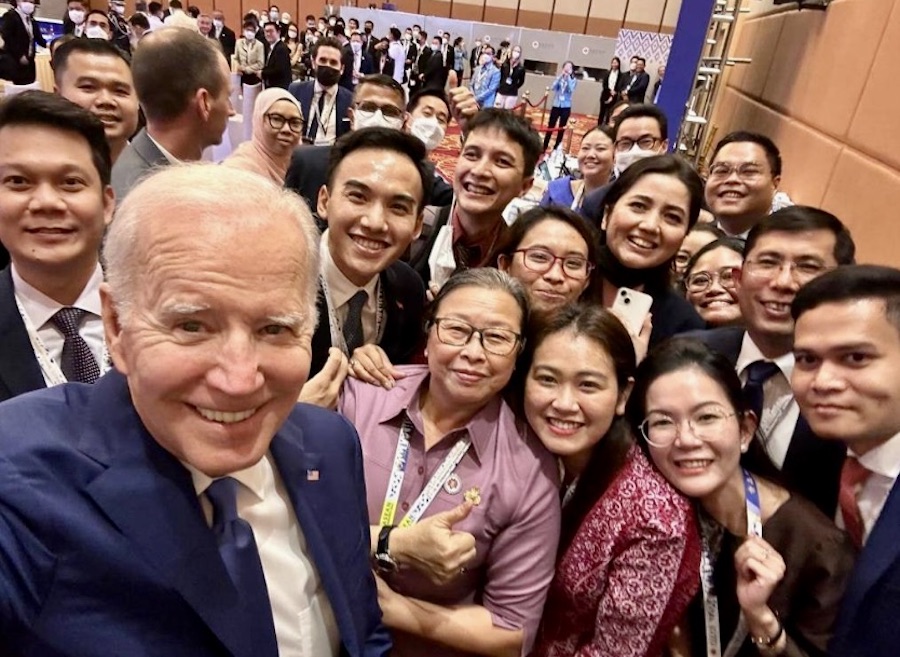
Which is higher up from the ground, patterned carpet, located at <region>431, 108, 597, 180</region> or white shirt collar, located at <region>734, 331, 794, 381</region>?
white shirt collar, located at <region>734, 331, 794, 381</region>

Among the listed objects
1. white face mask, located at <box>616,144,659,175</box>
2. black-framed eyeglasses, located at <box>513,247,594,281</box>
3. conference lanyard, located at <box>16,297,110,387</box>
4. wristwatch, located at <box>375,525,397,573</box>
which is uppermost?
white face mask, located at <box>616,144,659,175</box>

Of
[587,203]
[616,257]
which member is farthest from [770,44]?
[616,257]

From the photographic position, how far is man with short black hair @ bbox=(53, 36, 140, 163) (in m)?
2.71

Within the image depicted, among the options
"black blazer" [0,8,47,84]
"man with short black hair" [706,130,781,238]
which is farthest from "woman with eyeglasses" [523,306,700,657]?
"black blazer" [0,8,47,84]

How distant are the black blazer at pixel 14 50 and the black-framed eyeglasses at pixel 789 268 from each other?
8847 mm

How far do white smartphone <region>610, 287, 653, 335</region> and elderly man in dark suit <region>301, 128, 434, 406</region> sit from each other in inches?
31.8

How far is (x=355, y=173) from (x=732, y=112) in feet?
26.0

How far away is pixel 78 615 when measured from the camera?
87 centimetres

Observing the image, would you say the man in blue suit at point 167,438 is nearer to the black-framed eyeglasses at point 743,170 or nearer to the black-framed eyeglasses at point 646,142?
the black-framed eyeglasses at point 743,170

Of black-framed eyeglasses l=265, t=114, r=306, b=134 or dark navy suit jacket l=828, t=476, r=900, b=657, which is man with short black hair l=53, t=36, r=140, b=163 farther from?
dark navy suit jacket l=828, t=476, r=900, b=657

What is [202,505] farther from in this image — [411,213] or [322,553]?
[411,213]

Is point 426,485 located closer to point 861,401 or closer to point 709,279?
point 861,401

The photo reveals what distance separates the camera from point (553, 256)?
2.17 metres

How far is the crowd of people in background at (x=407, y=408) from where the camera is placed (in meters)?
0.93
